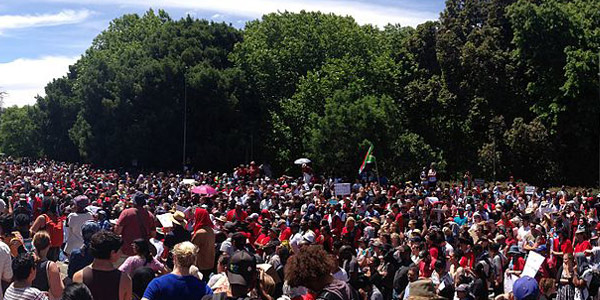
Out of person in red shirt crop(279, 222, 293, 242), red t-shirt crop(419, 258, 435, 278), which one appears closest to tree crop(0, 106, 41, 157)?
person in red shirt crop(279, 222, 293, 242)

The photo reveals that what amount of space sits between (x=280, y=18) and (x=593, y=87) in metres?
22.0

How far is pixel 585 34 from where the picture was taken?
43844 mm

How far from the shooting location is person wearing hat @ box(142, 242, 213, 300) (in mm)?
6289

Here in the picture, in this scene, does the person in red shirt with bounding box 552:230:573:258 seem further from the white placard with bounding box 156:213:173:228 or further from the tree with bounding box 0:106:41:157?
the tree with bounding box 0:106:41:157

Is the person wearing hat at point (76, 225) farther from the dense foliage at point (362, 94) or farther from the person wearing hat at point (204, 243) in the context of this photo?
the dense foliage at point (362, 94)

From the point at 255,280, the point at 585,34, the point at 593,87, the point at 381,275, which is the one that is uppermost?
the point at 585,34

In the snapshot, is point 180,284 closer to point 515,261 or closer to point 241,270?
point 241,270

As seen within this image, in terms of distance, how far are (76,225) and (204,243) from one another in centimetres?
390

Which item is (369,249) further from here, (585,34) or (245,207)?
(585,34)

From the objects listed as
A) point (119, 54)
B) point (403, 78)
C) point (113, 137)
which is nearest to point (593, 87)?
point (403, 78)

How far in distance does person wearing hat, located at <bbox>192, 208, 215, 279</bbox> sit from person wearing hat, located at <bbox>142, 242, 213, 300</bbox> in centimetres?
396

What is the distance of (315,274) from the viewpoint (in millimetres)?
5746

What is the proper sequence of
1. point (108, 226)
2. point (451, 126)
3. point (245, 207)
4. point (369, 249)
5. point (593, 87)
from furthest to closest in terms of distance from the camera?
point (451, 126), point (593, 87), point (245, 207), point (108, 226), point (369, 249)

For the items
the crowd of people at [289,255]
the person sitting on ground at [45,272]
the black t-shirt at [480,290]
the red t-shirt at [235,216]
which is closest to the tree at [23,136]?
the crowd of people at [289,255]
